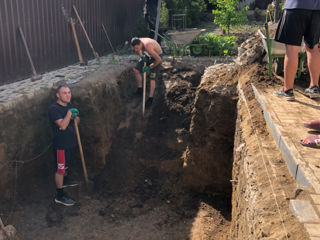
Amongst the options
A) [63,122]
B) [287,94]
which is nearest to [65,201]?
[63,122]

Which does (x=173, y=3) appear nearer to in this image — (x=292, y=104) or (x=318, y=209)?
(x=292, y=104)

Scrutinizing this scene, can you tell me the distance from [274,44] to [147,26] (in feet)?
23.3

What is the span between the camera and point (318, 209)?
6.81ft

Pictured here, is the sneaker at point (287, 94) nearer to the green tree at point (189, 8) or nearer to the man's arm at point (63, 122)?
the man's arm at point (63, 122)

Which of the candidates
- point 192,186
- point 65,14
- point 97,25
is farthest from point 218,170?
point 97,25

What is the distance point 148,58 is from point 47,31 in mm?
2395

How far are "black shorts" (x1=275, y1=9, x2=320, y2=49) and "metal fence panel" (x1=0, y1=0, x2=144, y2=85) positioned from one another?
16.5ft

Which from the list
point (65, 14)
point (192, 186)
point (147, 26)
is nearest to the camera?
point (192, 186)

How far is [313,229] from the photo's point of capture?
75.3 inches

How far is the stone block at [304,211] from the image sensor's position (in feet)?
6.59

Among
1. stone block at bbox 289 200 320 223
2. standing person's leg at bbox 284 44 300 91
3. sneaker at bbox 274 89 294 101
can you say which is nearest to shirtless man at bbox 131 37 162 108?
sneaker at bbox 274 89 294 101

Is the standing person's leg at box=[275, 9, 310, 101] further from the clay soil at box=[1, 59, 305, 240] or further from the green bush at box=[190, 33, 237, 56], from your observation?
the green bush at box=[190, 33, 237, 56]

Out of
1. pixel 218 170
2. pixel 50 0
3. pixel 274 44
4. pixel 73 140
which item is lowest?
pixel 218 170

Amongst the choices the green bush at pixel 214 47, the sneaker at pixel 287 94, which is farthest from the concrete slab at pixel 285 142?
the green bush at pixel 214 47
